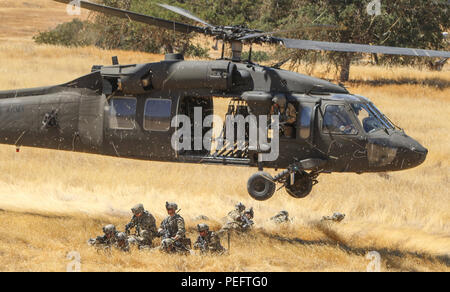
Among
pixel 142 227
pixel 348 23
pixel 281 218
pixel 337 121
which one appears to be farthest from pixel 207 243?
pixel 348 23

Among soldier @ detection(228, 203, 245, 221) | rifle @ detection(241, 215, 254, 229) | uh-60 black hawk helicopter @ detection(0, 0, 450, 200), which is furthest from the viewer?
soldier @ detection(228, 203, 245, 221)

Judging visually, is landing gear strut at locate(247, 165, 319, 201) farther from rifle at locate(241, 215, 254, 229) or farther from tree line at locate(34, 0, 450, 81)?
tree line at locate(34, 0, 450, 81)

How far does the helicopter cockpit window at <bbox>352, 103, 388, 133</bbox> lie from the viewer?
1069 cm

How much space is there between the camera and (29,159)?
62.8 feet

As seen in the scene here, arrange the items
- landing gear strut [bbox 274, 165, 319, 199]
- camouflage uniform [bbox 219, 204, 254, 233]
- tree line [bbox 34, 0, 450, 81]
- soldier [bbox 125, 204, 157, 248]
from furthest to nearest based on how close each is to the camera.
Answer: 1. tree line [bbox 34, 0, 450, 81]
2. camouflage uniform [bbox 219, 204, 254, 233]
3. soldier [bbox 125, 204, 157, 248]
4. landing gear strut [bbox 274, 165, 319, 199]

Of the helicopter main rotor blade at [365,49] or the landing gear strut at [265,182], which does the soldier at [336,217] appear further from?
the helicopter main rotor blade at [365,49]

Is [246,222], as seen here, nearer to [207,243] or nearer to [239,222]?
[239,222]

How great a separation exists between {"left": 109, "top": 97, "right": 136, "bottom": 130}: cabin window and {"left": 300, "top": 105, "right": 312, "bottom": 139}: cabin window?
327 cm

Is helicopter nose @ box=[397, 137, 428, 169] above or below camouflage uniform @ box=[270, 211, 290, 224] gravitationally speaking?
above

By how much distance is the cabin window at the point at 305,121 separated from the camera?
10688 millimetres

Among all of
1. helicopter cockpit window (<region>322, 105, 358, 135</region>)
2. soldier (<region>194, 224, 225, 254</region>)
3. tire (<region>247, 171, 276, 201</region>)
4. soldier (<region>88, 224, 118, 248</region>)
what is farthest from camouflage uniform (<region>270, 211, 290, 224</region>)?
soldier (<region>88, 224, 118, 248</region>)

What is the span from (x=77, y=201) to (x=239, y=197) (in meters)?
4.51

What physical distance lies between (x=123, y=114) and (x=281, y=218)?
202 inches

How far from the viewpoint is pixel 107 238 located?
11.7m
